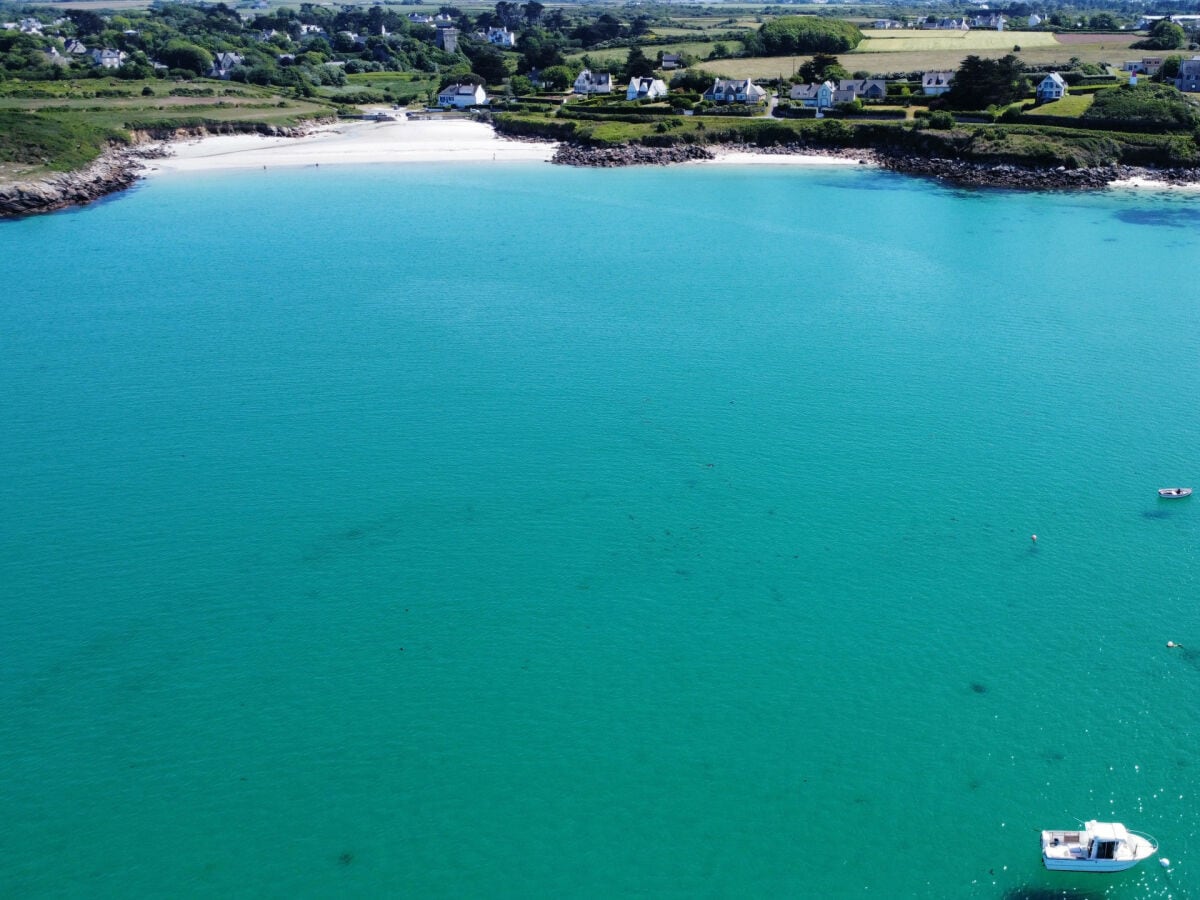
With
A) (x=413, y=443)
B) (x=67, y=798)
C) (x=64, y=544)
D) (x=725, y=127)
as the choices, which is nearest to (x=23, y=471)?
(x=64, y=544)

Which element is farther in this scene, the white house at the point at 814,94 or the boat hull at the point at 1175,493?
the white house at the point at 814,94

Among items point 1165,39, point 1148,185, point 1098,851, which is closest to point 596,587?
point 1098,851

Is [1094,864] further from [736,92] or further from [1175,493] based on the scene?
[736,92]

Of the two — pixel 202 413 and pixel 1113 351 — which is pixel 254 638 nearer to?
pixel 202 413

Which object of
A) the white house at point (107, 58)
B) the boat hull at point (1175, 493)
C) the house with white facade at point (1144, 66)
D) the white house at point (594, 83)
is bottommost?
the boat hull at point (1175, 493)

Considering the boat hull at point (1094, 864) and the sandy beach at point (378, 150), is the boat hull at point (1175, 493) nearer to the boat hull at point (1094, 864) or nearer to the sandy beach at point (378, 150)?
the boat hull at point (1094, 864)

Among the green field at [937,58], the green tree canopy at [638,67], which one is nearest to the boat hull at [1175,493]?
the green field at [937,58]
